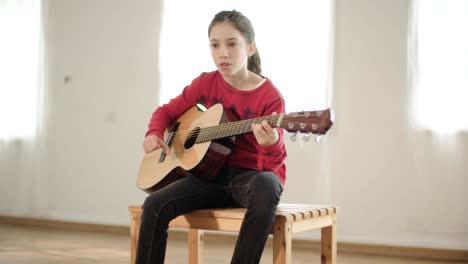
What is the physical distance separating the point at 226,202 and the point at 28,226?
2899mm

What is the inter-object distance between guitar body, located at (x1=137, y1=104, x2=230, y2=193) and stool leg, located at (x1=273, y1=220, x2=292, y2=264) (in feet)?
0.93

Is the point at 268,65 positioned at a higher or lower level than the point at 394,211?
higher

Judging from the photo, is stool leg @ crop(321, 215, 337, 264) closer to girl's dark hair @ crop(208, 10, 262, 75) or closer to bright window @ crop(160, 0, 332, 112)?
girl's dark hair @ crop(208, 10, 262, 75)

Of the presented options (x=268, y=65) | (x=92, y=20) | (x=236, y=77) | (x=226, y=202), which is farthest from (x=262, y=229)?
(x=92, y=20)

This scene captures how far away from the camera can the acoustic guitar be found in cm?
169

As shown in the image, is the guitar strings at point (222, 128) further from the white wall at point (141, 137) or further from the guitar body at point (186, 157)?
the white wall at point (141, 137)

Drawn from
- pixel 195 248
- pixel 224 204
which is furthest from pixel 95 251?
pixel 224 204

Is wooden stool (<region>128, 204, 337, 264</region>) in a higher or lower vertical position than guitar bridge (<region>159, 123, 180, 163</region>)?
lower

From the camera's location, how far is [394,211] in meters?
3.28

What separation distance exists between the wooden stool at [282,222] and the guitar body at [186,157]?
121 millimetres

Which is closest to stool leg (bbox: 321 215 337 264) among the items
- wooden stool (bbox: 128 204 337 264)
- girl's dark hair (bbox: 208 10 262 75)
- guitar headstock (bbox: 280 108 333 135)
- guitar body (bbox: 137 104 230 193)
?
wooden stool (bbox: 128 204 337 264)

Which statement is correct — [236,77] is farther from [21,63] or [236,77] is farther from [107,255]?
[21,63]

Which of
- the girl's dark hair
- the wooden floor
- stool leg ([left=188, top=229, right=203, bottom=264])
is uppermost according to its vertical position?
the girl's dark hair

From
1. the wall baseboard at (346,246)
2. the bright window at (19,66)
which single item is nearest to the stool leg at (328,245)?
the wall baseboard at (346,246)
